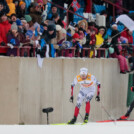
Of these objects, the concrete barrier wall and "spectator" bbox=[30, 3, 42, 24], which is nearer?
the concrete barrier wall

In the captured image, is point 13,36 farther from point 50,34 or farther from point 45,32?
point 50,34

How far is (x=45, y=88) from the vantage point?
19.6 meters

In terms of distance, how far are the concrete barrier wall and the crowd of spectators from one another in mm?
376

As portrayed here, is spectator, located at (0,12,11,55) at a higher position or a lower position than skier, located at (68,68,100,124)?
higher

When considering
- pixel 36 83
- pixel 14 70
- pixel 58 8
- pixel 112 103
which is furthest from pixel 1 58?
pixel 112 103

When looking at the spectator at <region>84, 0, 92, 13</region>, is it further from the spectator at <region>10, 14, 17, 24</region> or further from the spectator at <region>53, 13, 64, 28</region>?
the spectator at <region>10, 14, 17, 24</region>

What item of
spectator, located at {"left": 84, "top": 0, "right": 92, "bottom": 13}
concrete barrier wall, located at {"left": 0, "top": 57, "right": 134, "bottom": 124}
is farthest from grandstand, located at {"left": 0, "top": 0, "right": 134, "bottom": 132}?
spectator, located at {"left": 84, "top": 0, "right": 92, "bottom": 13}

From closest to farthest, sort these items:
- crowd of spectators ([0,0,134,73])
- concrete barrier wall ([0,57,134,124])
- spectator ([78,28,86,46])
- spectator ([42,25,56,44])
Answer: crowd of spectators ([0,0,134,73]), concrete barrier wall ([0,57,134,124]), spectator ([42,25,56,44]), spectator ([78,28,86,46])

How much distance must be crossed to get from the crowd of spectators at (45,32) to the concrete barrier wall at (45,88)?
0.38 m

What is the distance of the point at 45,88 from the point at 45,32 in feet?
7.11

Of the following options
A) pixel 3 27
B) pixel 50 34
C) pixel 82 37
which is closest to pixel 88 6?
pixel 82 37

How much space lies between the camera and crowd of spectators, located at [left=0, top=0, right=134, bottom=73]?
1750 cm

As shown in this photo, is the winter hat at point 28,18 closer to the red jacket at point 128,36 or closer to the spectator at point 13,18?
the spectator at point 13,18

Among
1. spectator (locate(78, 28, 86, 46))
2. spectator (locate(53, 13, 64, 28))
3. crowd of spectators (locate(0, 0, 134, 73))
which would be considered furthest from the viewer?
spectator (locate(78, 28, 86, 46))
